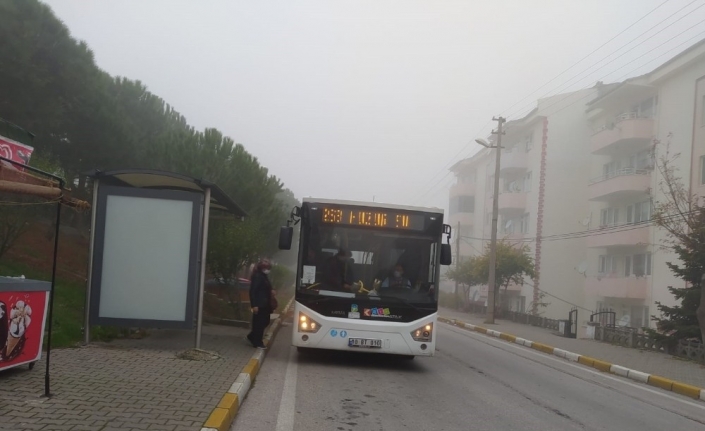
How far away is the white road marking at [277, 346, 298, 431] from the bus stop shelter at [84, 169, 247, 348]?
172 cm

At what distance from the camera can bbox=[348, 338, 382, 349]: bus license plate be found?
37.1ft

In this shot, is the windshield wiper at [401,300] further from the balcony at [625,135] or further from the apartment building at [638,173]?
the balcony at [625,135]

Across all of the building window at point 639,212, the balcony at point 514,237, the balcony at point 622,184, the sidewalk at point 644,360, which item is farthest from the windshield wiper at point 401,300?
the balcony at point 514,237

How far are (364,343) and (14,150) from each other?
6.32 m

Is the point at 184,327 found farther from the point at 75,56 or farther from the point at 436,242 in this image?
the point at 75,56

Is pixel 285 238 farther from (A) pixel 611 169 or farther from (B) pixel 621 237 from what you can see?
(A) pixel 611 169

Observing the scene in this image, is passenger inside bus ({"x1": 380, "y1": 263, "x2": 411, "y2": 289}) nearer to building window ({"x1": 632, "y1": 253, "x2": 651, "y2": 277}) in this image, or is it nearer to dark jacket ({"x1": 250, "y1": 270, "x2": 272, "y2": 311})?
dark jacket ({"x1": 250, "y1": 270, "x2": 272, "y2": 311})

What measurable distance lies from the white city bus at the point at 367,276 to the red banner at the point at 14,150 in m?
4.51

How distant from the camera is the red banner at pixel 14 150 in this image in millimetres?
7345

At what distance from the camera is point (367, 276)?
11.6 metres

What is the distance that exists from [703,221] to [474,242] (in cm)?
4178

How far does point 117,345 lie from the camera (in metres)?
11.2

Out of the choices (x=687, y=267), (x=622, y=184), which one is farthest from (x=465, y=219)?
(x=687, y=267)

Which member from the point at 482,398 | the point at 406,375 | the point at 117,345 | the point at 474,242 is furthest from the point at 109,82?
the point at 474,242
